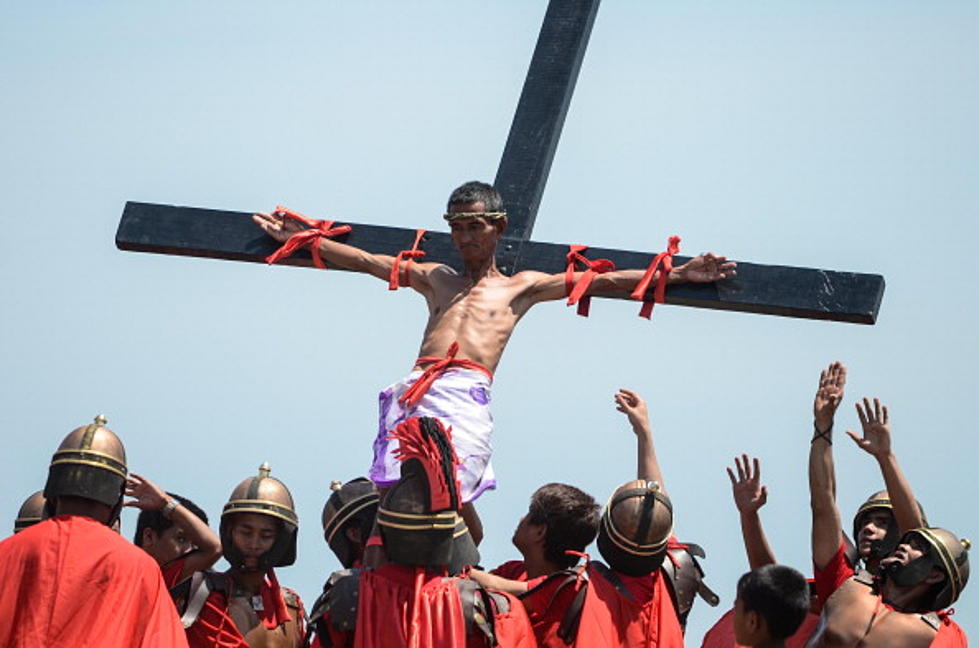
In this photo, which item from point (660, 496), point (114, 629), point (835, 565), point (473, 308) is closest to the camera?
point (114, 629)

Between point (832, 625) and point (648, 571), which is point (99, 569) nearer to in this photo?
point (648, 571)

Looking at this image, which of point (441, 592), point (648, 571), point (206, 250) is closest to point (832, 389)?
point (648, 571)

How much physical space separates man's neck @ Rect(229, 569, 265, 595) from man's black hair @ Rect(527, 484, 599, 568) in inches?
51.6

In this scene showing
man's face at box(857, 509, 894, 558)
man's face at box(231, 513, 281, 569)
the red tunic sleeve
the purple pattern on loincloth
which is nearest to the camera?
man's face at box(231, 513, 281, 569)

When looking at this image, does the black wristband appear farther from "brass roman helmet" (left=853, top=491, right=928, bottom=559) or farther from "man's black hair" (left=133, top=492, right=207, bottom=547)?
"man's black hair" (left=133, top=492, right=207, bottom=547)

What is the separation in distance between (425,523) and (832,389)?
2.73 metres

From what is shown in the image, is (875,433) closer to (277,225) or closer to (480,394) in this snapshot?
(480,394)

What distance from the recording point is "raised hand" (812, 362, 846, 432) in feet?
37.1

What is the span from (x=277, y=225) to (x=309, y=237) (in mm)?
212

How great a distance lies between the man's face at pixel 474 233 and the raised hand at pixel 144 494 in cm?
218

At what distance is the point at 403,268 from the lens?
12.4 m

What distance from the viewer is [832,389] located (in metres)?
11.4

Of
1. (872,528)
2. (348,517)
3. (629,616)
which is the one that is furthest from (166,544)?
(872,528)

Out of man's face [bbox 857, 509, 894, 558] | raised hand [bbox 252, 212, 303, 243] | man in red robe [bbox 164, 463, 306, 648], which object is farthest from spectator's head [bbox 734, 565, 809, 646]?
raised hand [bbox 252, 212, 303, 243]
